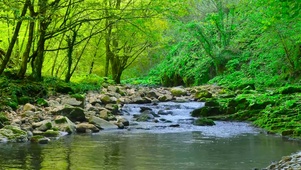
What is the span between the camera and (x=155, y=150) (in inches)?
283

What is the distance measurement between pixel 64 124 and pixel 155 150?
10.3 ft

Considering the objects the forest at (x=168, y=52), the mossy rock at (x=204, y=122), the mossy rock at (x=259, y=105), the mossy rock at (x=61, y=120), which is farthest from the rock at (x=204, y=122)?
the mossy rock at (x=61, y=120)

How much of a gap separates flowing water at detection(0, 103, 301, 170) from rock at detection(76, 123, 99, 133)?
0.73 ft

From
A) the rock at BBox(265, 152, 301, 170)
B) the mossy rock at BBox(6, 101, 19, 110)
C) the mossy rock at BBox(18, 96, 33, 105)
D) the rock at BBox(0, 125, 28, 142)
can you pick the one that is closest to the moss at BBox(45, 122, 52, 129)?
the rock at BBox(0, 125, 28, 142)

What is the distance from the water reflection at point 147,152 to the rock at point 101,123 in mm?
1130

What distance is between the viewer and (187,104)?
1490 cm

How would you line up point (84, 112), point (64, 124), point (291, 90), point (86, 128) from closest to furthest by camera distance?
point (64, 124), point (86, 128), point (84, 112), point (291, 90)

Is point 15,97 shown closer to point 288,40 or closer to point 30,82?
point 30,82

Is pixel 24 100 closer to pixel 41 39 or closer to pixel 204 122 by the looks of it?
pixel 41 39

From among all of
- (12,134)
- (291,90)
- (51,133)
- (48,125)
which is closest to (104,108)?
(48,125)

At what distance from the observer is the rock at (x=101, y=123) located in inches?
405

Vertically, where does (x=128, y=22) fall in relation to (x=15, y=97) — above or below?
above

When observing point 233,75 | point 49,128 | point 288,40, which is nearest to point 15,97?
point 49,128

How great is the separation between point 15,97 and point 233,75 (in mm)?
13280
